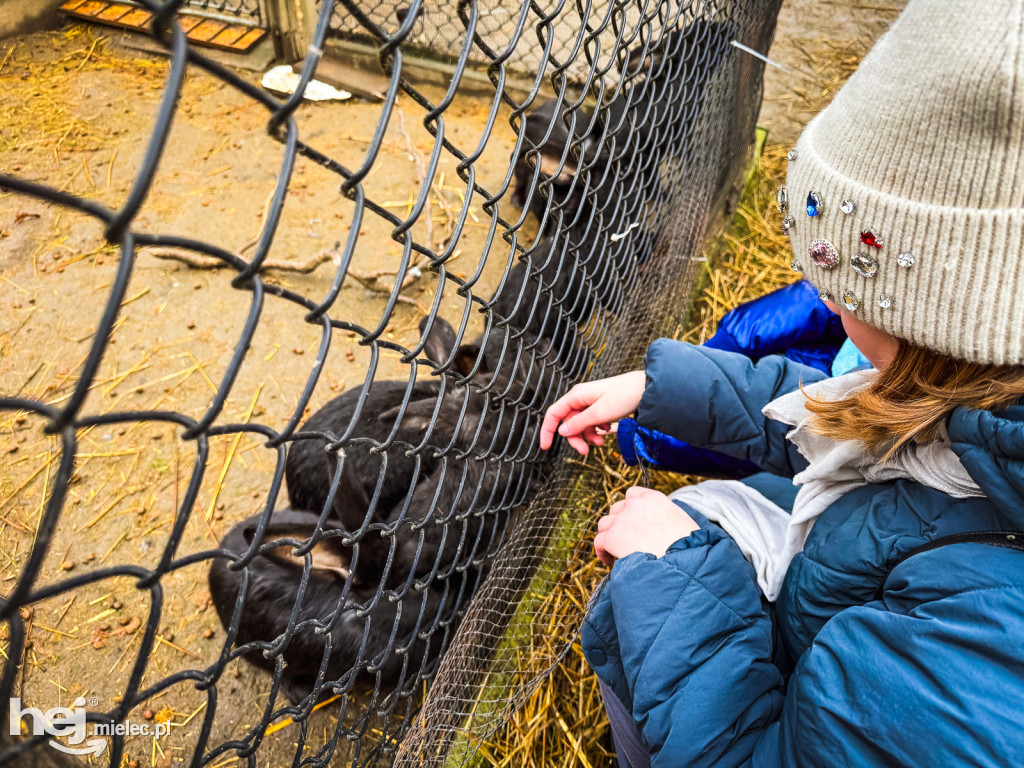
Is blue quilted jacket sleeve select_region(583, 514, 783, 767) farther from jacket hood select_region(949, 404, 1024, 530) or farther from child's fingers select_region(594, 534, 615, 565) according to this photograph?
jacket hood select_region(949, 404, 1024, 530)

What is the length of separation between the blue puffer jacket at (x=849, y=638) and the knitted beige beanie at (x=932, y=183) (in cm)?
19

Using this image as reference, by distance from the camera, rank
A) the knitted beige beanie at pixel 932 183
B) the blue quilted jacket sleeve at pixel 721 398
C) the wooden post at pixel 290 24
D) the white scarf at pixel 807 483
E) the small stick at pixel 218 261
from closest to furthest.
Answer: the knitted beige beanie at pixel 932 183 < the white scarf at pixel 807 483 < the blue quilted jacket sleeve at pixel 721 398 < the small stick at pixel 218 261 < the wooden post at pixel 290 24

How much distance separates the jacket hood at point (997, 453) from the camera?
1.11m

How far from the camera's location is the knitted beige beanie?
1004 mm

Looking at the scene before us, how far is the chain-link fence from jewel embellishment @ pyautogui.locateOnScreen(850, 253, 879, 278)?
718 mm

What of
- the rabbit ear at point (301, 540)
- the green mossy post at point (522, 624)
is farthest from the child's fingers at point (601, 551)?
the rabbit ear at point (301, 540)

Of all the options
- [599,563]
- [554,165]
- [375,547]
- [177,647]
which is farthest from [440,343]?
[554,165]

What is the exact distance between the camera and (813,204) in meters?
1.26

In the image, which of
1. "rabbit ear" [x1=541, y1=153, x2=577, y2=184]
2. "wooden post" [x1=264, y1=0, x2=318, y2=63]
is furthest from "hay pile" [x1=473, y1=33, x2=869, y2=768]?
"wooden post" [x1=264, y1=0, x2=318, y2=63]

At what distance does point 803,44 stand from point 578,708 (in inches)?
247

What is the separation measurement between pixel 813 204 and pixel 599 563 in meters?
1.73

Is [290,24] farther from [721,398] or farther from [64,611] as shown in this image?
[721,398]

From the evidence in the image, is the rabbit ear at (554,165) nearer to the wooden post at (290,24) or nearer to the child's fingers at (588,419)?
the wooden post at (290,24)

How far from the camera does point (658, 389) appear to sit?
2162 millimetres
